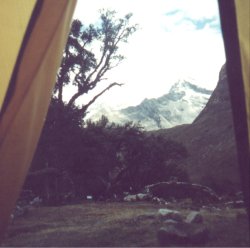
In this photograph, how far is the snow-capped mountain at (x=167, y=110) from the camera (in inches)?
4906

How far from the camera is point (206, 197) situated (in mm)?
9062

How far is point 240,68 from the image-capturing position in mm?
2145

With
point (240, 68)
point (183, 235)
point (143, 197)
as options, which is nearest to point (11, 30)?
point (240, 68)

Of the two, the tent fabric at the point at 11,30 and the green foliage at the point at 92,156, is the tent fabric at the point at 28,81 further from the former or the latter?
the green foliage at the point at 92,156

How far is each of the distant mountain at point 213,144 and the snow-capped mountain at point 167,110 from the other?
67308mm

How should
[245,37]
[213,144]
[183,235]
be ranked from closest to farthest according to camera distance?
[245,37] < [183,235] < [213,144]

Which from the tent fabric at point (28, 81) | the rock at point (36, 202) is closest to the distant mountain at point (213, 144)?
the rock at point (36, 202)

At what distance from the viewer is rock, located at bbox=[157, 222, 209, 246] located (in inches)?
153

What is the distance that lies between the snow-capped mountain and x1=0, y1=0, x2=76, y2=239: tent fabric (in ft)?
341

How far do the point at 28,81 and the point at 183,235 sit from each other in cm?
250

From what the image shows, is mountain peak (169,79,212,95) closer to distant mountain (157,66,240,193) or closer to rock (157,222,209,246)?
distant mountain (157,66,240,193)

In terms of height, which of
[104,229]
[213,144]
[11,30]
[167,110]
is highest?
[167,110]

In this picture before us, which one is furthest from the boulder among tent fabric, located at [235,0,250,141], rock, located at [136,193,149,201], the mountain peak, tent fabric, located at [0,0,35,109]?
the mountain peak

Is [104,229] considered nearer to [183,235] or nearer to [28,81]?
[183,235]
